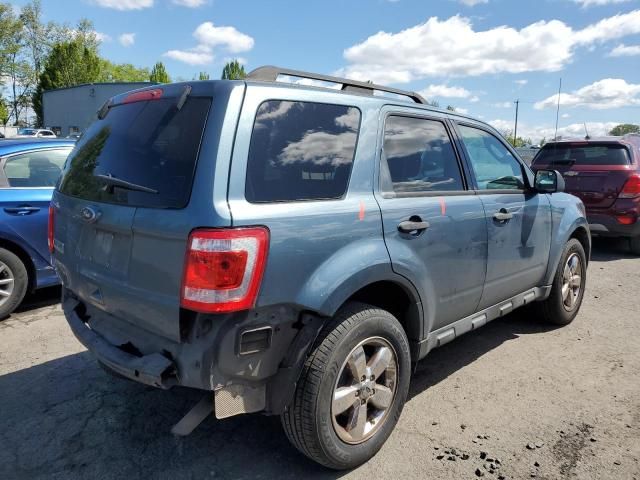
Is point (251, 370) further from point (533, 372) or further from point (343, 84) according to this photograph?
point (533, 372)

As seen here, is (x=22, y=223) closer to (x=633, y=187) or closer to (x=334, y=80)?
(x=334, y=80)

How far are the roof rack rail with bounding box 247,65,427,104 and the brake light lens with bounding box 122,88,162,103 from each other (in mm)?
483

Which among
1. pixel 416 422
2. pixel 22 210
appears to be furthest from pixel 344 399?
pixel 22 210

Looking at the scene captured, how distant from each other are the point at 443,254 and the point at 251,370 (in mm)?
1396

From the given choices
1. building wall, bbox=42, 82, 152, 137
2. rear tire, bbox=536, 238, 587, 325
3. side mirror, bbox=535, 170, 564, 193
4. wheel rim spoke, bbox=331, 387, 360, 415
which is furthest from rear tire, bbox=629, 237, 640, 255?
building wall, bbox=42, 82, 152, 137

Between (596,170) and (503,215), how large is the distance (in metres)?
5.36

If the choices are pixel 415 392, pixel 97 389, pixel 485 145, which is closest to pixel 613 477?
pixel 415 392

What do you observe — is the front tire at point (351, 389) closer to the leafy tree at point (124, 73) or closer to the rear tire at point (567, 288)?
the rear tire at point (567, 288)

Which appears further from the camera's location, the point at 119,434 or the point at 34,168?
the point at 34,168

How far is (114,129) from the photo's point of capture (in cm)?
268

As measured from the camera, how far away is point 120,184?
2.37 metres

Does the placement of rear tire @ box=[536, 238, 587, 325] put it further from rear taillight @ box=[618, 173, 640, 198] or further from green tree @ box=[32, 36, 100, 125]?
green tree @ box=[32, 36, 100, 125]

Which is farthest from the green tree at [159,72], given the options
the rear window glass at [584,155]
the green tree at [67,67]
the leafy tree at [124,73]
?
the rear window glass at [584,155]

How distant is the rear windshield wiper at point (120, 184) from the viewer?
2260mm
